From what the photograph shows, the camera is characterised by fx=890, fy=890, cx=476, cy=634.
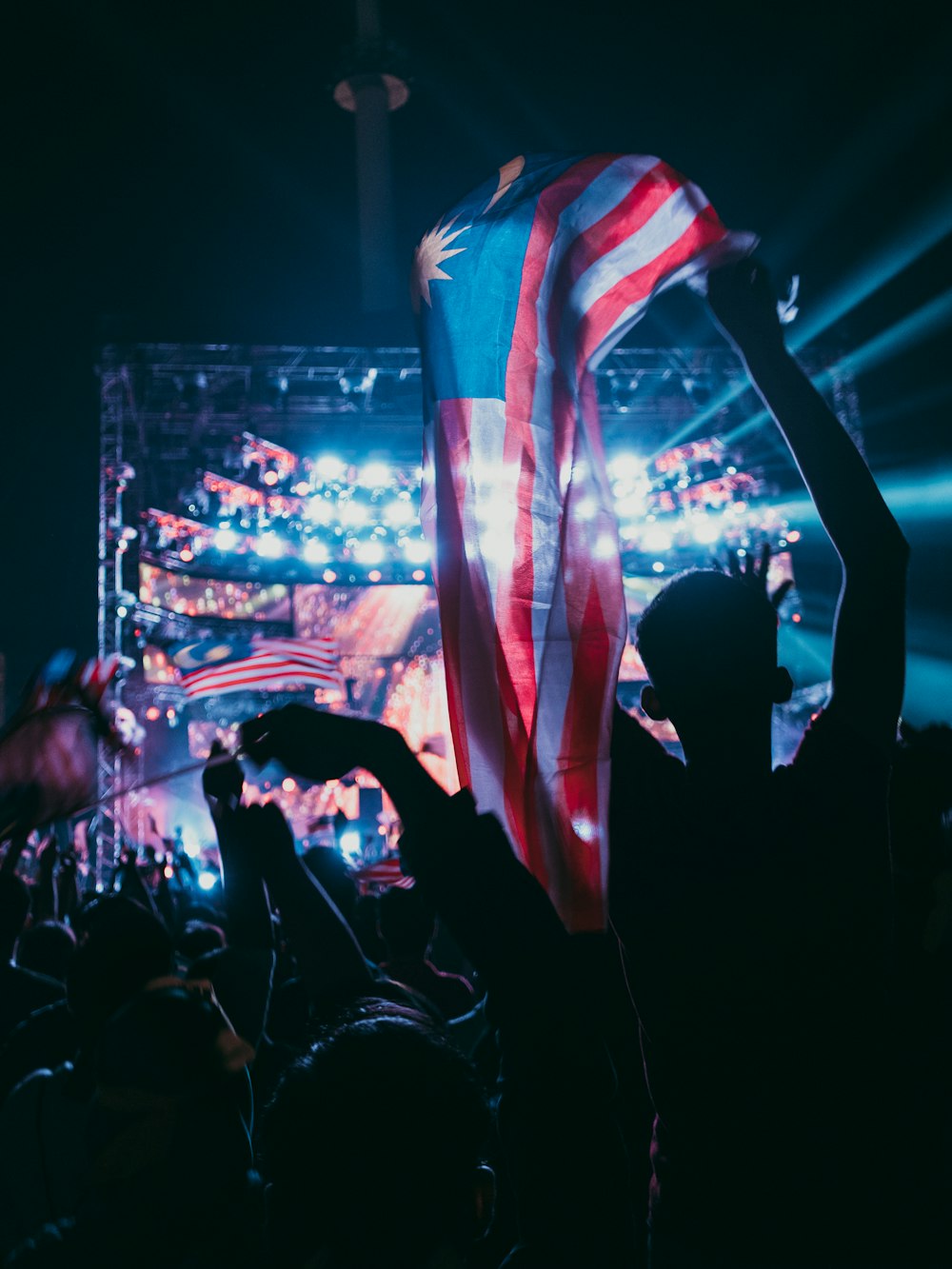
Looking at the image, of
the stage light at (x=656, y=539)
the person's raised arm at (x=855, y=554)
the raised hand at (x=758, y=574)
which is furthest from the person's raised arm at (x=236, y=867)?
the stage light at (x=656, y=539)

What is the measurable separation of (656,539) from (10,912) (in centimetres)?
1349

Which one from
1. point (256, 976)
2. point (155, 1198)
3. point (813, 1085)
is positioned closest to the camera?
point (813, 1085)

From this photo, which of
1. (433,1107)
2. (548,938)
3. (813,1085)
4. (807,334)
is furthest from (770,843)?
(807,334)

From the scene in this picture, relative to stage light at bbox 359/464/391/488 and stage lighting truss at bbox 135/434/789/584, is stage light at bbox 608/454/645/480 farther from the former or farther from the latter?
stage light at bbox 359/464/391/488

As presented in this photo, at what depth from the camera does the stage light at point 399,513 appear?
14.6 m

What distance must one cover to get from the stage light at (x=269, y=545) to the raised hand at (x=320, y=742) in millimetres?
13533

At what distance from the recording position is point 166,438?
14477 mm

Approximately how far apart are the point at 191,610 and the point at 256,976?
46.3 ft

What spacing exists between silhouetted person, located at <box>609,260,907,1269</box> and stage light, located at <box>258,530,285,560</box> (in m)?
13.4

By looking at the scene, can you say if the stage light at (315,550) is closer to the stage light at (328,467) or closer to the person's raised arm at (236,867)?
the stage light at (328,467)

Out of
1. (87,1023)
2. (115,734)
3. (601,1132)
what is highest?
(115,734)

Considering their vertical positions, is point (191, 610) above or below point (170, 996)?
above

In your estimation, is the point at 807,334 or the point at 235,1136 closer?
the point at 235,1136

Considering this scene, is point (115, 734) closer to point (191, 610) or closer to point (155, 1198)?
point (155, 1198)
